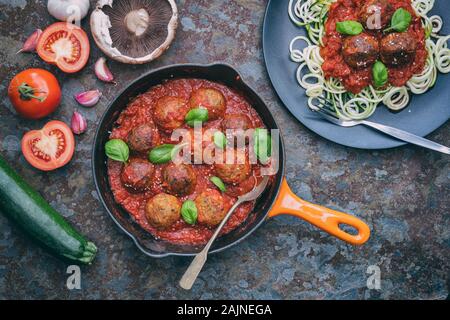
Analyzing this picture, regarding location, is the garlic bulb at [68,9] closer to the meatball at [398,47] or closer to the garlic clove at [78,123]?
the garlic clove at [78,123]

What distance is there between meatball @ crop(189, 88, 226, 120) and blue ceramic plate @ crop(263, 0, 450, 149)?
541mm

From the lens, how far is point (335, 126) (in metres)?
3.98

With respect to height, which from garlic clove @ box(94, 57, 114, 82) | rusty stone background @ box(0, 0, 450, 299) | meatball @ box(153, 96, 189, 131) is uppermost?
garlic clove @ box(94, 57, 114, 82)

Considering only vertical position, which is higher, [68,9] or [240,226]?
[68,9]

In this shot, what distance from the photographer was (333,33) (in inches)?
154

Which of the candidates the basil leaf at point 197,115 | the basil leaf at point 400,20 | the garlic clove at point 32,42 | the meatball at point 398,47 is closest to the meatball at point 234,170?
the basil leaf at point 197,115

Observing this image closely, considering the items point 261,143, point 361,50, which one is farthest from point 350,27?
point 261,143

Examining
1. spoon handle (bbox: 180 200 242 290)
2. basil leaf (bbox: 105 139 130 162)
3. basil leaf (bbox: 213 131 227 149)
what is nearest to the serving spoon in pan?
spoon handle (bbox: 180 200 242 290)

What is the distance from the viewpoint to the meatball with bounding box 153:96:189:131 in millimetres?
3621

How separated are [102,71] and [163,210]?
1.29 metres

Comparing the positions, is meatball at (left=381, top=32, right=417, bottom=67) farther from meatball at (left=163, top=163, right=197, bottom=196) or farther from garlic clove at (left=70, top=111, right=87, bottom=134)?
garlic clove at (left=70, top=111, right=87, bottom=134)

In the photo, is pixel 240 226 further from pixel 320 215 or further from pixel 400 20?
pixel 400 20

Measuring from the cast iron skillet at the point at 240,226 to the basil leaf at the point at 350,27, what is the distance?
0.87 m
